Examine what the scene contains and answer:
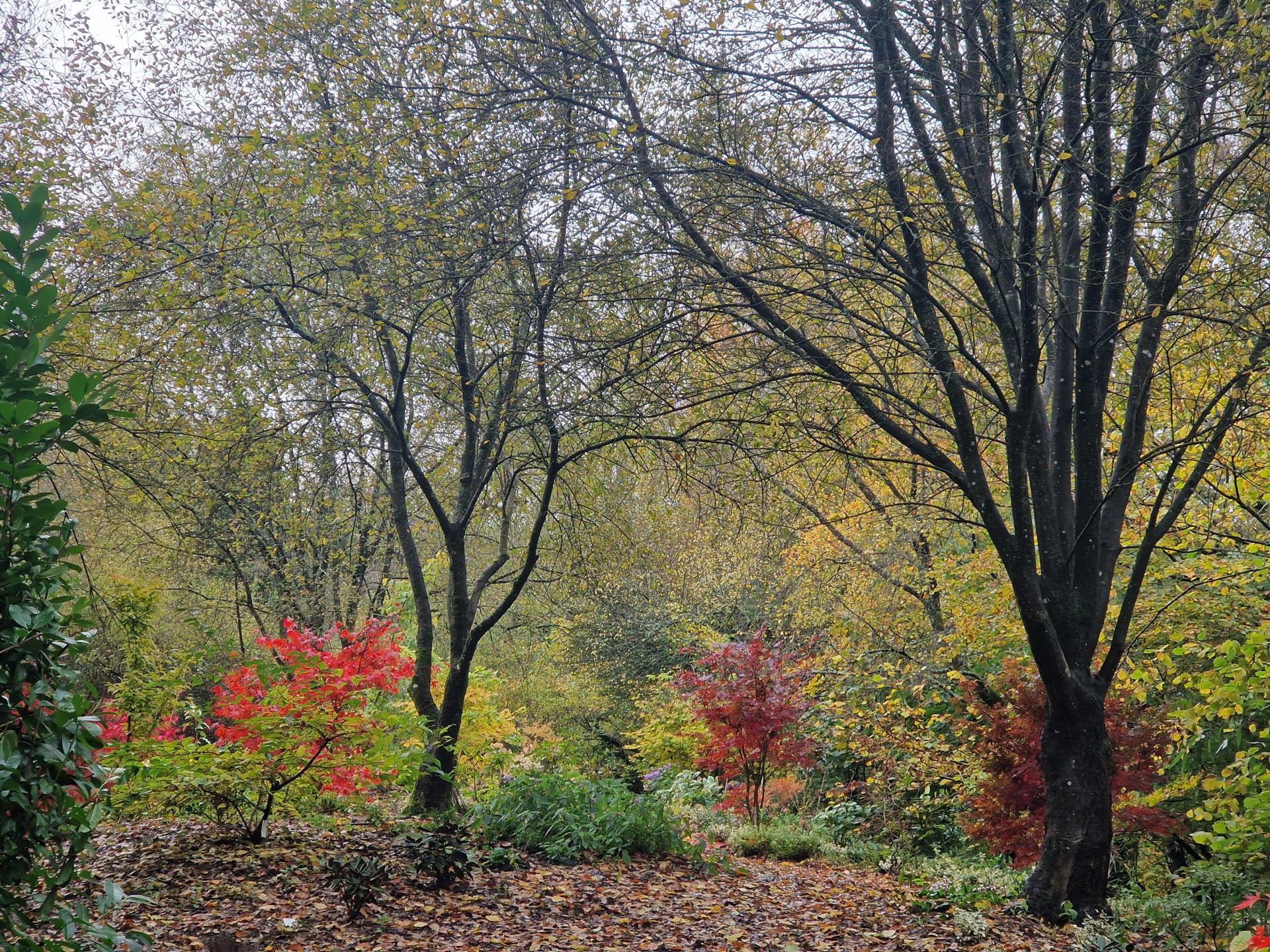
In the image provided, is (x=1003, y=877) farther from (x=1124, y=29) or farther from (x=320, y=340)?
(x=320, y=340)

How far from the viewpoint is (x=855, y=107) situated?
209 inches

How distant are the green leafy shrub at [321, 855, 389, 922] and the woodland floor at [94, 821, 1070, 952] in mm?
78

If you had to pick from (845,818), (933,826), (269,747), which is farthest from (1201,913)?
(845,818)

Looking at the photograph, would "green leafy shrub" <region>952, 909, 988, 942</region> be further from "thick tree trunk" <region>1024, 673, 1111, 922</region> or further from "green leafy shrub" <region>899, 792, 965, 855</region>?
"green leafy shrub" <region>899, 792, 965, 855</region>

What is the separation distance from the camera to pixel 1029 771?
276 inches

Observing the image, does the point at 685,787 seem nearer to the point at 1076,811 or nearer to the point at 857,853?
the point at 857,853

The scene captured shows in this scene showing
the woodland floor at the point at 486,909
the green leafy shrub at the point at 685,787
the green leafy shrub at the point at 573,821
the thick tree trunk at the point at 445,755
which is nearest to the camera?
the woodland floor at the point at 486,909

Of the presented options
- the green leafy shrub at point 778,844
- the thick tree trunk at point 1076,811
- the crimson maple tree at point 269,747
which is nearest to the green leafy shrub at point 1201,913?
the thick tree trunk at point 1076,811

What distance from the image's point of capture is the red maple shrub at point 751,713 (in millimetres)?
9625

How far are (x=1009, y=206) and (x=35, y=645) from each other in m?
5.77

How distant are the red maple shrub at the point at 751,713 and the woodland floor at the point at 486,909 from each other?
3428 mm

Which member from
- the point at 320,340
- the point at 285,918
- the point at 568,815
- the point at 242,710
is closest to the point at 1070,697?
the point at 568,815

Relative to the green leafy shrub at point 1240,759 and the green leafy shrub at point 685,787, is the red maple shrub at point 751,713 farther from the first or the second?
the green leafy shrub at point 1240,759

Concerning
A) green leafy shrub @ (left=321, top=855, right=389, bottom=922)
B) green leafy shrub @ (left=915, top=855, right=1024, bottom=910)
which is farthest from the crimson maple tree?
green leafy shrub @ (left=915, top=855, right=1024, bottom=910)
